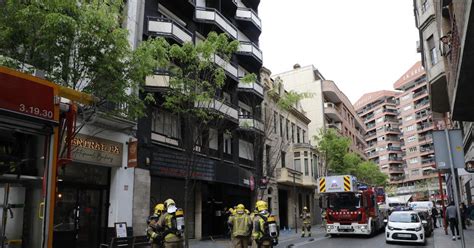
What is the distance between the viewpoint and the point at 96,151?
51.7 feet

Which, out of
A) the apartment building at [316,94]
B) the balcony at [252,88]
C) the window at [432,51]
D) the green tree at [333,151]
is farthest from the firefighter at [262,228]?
the apartment building at [316,94]

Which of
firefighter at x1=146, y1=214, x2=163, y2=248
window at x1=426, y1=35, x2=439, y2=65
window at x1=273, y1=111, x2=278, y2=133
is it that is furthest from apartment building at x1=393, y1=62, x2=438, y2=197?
firefighter at x1=146, y1=214, x2=163, y2=248

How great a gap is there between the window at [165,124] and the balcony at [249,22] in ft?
40.9

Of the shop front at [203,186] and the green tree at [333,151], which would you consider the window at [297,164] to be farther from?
the shop front at [203,186]

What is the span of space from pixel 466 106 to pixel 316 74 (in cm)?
4181

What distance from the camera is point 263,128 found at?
28750mm

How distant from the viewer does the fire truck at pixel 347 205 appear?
21938 mm

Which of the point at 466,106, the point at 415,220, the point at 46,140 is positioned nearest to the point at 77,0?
the point at 46,140

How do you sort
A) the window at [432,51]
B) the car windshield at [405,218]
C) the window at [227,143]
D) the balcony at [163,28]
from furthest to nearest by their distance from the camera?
the window at [227,143], the window at [432,51], the balcony at [163,28], the car windshield at [405,218]

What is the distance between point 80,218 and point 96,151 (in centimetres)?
263

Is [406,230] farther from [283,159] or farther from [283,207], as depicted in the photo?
[283,207]

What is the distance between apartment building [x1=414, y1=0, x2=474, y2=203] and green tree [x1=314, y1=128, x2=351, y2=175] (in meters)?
9.00

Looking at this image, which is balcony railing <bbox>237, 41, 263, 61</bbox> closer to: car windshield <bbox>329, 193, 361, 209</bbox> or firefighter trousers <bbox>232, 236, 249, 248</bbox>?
car windshield <bbox>329, 193, 361, 209</bbox>

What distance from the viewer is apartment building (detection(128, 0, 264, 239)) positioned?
1922 centimetres
